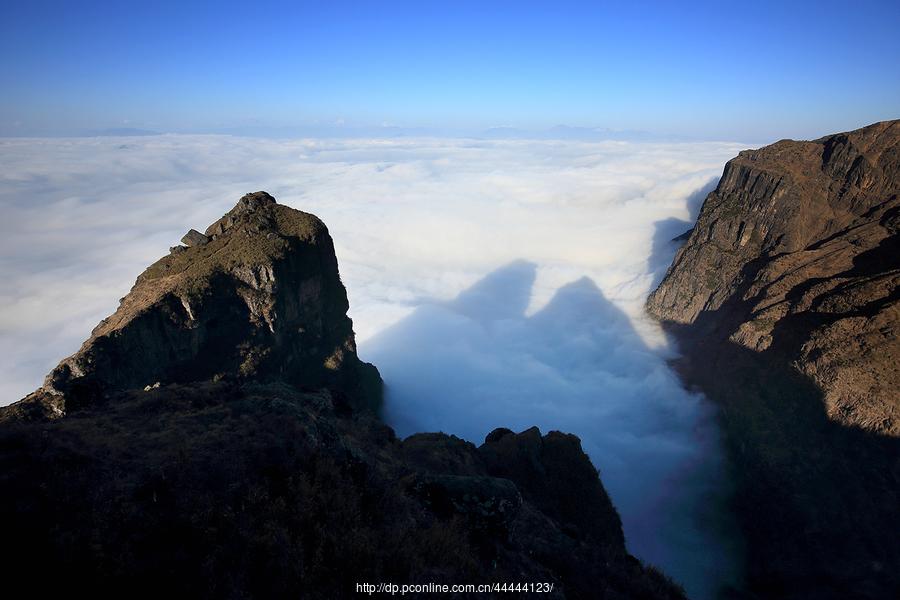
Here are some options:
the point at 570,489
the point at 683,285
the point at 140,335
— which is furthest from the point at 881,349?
the point at 140,335

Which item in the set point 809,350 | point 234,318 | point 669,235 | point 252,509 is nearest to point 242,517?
point 252,509

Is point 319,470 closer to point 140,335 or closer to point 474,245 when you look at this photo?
point 140,335

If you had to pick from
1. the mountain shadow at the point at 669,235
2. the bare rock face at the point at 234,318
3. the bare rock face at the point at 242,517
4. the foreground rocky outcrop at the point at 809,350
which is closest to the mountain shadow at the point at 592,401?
the foreground rocky outcrop at the point at 809,350

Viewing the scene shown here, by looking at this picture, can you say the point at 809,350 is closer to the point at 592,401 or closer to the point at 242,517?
the point at 592,401

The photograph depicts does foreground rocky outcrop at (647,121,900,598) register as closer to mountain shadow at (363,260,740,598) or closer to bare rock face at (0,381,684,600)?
mountain shadow at (363,260,740,598)

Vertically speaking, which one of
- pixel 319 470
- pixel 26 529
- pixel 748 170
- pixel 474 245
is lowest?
pixel 474 245
